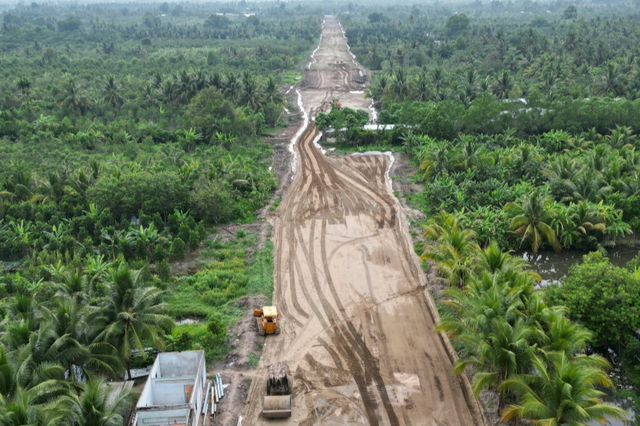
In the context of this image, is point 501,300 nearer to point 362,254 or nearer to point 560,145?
point 362,254

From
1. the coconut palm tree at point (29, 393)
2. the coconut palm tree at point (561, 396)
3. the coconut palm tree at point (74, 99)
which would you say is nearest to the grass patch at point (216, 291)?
the coconut palm tree at point (29, 393)

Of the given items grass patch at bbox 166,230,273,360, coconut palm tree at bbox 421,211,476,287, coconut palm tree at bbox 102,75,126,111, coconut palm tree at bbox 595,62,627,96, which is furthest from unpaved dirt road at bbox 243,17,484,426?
coconut palm tree at bbox 595,62,627,96

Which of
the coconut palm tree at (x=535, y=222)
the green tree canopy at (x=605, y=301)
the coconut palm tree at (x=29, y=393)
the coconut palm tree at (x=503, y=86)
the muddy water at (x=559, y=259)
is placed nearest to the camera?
the coconut palm tree at (x=29, y=393)

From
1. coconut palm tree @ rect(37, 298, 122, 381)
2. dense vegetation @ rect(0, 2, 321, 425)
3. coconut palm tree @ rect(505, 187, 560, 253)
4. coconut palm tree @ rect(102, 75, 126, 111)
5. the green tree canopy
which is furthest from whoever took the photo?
coconut palm tree @ rect(102, 75, 126, 111)

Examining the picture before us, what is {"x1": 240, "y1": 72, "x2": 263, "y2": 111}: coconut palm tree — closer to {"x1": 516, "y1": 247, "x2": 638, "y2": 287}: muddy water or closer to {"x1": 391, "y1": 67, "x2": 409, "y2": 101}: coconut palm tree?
{"x1": 391, "y1": 67, "x2": 409, "y2": 101}: coconut palm tree

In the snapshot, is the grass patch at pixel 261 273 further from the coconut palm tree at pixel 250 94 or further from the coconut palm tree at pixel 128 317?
the coconut palm tree at pixel 250 94
